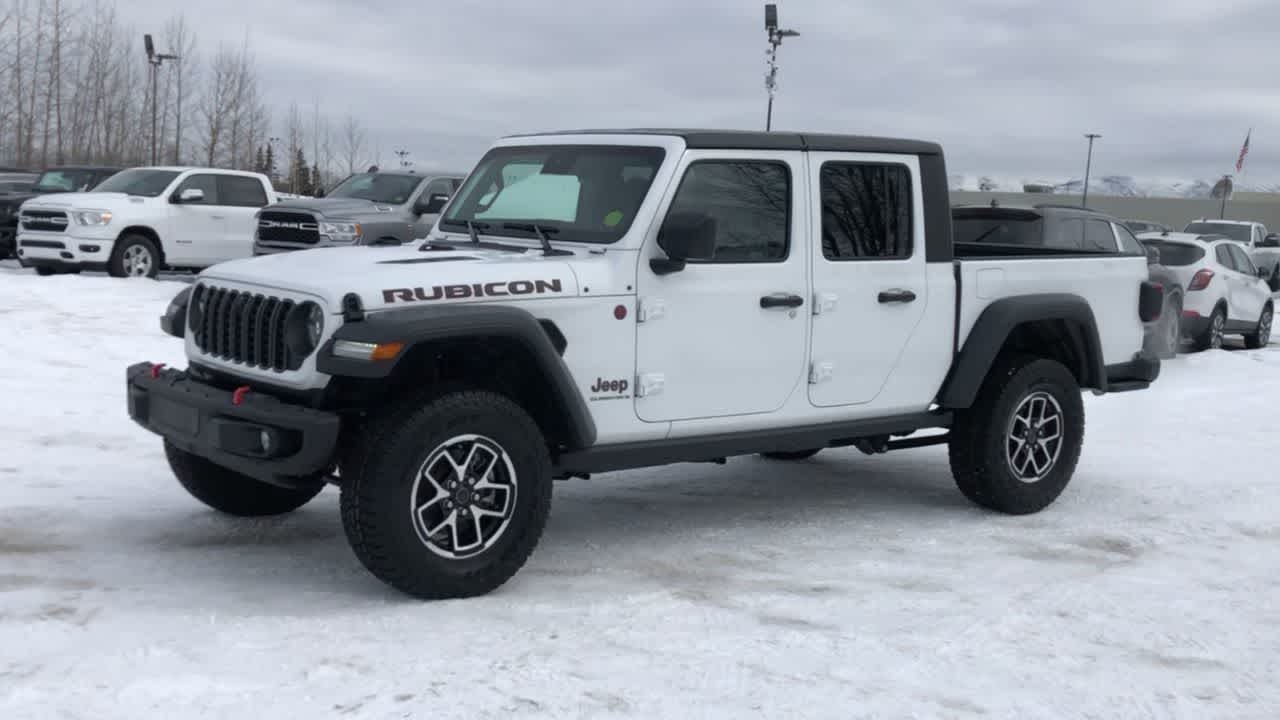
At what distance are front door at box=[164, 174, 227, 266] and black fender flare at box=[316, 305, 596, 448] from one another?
14.5m

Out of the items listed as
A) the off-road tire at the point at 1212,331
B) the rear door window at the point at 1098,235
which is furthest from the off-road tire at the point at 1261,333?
the rear door window at the point at 1098,235

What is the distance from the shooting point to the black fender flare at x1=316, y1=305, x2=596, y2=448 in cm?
486

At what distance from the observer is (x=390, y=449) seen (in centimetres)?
496

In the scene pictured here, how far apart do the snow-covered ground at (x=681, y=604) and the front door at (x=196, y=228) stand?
418 inches

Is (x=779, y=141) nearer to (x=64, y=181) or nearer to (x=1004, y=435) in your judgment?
(x=1004, y=435)

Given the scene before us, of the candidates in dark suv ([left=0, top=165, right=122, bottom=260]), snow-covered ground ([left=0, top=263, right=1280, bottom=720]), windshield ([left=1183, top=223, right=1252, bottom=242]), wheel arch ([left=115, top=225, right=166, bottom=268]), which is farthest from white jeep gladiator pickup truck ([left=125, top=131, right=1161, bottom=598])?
windshield ([left=1183, top=223, right=1252, bottom=242])

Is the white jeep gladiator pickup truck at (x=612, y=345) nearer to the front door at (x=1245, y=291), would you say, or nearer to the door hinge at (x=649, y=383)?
the door hinge at (x=649, y=383)

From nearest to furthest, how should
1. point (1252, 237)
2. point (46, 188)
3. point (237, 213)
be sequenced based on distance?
point (237, 213) → point (46, 188) → point (1252, 237)

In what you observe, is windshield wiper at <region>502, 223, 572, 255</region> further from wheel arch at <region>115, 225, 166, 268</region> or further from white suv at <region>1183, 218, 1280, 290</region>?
white suv at <region>1183, 218, 1280, 290</region>

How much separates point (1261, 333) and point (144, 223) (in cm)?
1502

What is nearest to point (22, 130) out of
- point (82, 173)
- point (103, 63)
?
point (103, 63)

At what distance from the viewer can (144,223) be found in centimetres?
1842

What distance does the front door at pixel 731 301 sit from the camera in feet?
18.9

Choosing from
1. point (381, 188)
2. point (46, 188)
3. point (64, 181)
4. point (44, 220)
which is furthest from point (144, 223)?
point (64, 181)
